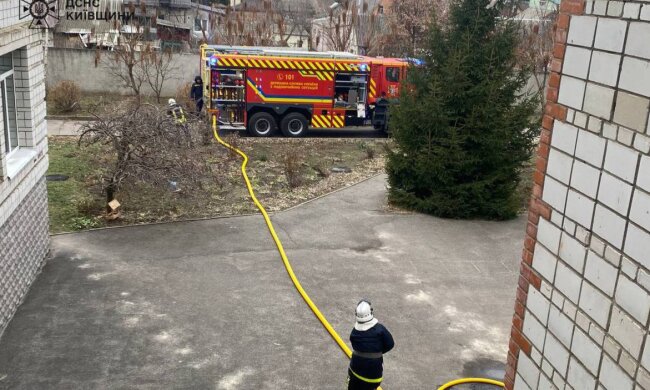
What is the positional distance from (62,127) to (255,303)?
13.6 m

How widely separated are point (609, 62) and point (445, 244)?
8.06 meters

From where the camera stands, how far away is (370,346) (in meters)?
5.87

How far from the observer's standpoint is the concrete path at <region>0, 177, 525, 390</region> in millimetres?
7137

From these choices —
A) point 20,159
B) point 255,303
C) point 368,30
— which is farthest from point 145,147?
point 368,30

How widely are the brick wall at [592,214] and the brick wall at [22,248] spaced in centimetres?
630

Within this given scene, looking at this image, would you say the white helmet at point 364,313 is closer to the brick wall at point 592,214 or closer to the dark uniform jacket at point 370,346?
the dark uniform jacket at point 370,346

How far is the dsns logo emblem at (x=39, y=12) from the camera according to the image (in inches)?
320

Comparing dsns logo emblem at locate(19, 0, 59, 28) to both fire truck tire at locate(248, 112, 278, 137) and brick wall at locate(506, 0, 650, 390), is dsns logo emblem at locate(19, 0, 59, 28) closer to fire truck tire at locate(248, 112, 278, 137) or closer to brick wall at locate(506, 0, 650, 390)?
brick wall at locate(506, 0, 650, 390)


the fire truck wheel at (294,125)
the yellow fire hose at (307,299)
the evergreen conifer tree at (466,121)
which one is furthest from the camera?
the fire truck wheel at (294,125)

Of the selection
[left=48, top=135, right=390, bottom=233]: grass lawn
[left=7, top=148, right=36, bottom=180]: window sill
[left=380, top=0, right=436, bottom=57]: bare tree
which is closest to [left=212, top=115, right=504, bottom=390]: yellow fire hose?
[left=48, top=135, right=390, bottom=233]: grass lawn

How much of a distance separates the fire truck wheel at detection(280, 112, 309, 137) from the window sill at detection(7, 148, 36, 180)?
11.3 m

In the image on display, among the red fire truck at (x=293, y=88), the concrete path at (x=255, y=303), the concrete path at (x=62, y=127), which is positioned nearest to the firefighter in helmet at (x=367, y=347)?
the concrete path at (x=255, y=303)

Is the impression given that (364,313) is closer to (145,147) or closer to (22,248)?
(22,248)

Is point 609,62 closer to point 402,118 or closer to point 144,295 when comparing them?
point 144,295
